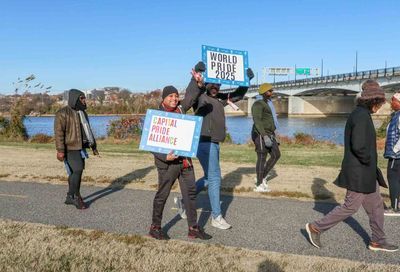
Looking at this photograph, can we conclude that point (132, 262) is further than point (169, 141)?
No

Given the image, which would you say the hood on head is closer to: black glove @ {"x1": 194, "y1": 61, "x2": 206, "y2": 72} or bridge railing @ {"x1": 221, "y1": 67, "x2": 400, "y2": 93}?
black glove @ {"x1": 194, "y1": 61, "x2": 206, "y2": 72}

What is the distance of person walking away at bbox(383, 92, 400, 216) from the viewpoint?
614cm

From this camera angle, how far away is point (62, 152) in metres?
6.70

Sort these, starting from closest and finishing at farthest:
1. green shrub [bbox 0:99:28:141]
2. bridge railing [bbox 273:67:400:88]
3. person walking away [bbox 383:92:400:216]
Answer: person walking away [bbox 383:92:400:216] → green shrub [bbox 0:99:28:141] → bridge railing [bbox 273:67:400:88]

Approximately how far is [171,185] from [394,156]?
326cm

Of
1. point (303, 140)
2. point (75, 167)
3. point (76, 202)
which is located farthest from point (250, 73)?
point (303, 140)

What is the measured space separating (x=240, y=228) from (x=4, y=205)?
3.80 metres

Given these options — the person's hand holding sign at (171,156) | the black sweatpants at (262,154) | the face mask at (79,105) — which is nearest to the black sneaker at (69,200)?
the face mask at (79,105)

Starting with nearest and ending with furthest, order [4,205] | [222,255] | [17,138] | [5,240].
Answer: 1. [222,255]
2. [5,240]
3. [4,205]
4. [17,138]

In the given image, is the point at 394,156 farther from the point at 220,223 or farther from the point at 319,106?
the point at 319,106

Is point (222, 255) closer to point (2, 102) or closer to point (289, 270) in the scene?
point (289, 270)

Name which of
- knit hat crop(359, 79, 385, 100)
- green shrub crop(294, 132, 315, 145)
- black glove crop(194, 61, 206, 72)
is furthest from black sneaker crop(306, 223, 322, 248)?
green shrub crop(294, 132, 315, 145)

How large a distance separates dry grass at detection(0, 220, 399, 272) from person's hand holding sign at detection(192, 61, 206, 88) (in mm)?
1853

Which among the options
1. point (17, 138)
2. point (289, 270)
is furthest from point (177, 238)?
point (17, 138)
